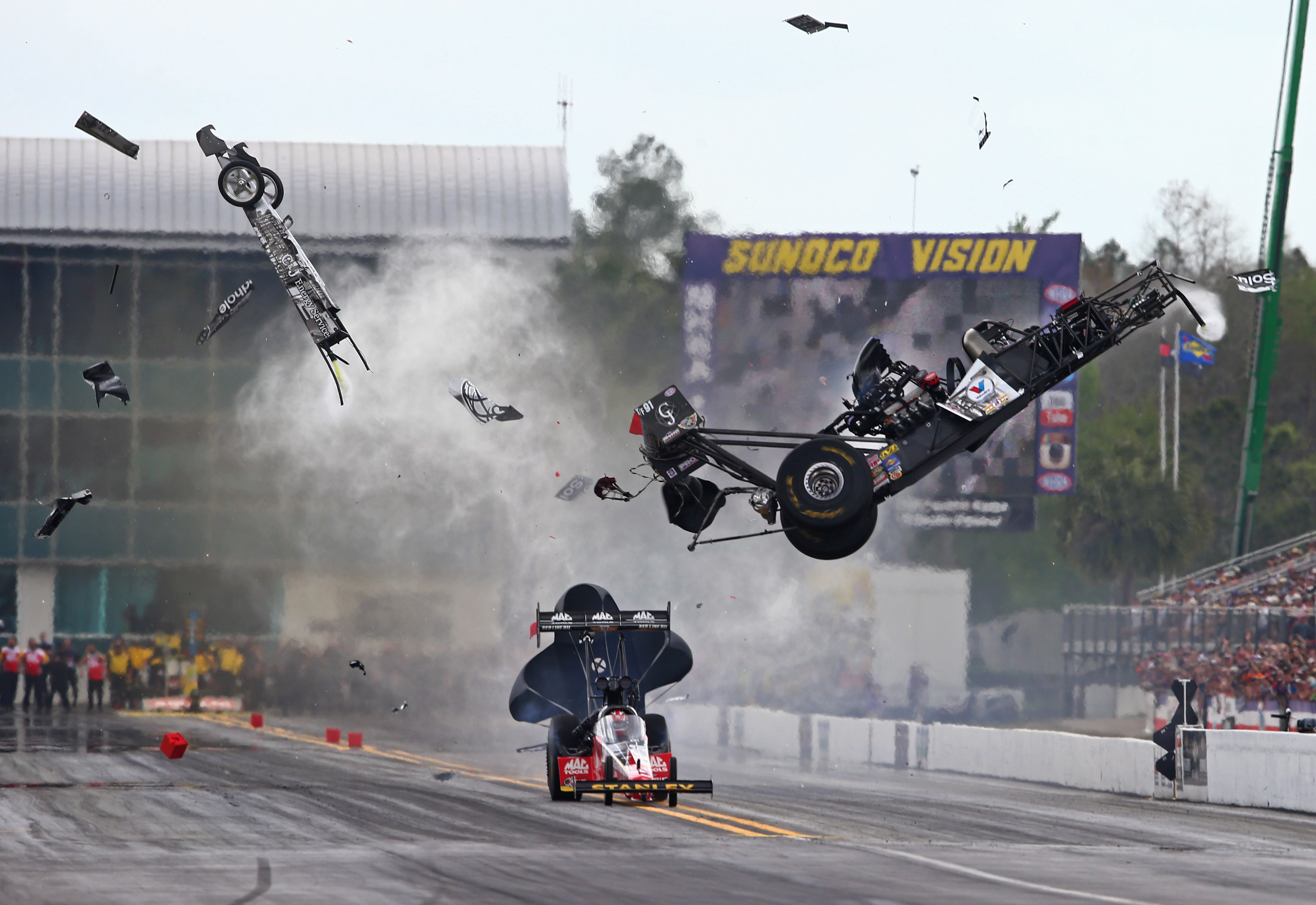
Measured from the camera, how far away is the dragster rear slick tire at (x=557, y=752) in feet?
68.7

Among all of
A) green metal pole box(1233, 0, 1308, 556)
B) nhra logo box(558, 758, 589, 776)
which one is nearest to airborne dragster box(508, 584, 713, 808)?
nhra logo box(558, 758, 589, 776)

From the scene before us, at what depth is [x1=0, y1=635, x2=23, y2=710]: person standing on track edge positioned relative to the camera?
42.8 meters

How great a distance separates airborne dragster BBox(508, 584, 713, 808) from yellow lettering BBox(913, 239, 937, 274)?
21.1 meters

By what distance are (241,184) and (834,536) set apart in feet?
56.1

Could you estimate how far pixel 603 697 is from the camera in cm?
2192

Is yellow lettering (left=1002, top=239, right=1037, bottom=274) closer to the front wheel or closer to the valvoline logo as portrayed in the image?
the valvoline logo

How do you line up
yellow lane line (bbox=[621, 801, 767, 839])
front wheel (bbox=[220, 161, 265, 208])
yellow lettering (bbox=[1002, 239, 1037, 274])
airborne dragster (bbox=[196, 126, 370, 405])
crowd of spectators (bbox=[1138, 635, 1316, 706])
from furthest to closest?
yellow lettering (bbox=[1002, 239, 1037, 274]) → crowd of spectators (bbox=[1138, 635, 1316, 706]) → airborne dragster (bbox=[196, 126, 370, 405]) → front wheel (bbox=[220, 161, 265, 208]) → yellow lane line (bbox=[621, 801, 767, 839])

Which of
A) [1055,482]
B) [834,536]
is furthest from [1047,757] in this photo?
[1055,482]

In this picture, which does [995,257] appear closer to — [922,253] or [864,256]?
[922,253]

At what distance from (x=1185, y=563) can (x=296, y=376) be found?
32168 millimetres

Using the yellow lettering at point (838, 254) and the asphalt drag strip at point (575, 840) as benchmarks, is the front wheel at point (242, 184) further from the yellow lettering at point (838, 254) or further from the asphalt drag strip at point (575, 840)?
the yellow lettering at point (838, 254)

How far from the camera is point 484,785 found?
23891mm

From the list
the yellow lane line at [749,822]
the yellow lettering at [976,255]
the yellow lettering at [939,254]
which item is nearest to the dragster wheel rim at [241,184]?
the yellow lane line at [749,822]

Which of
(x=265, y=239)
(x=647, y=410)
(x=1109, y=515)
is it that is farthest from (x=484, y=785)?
(x=1109, y=515)
